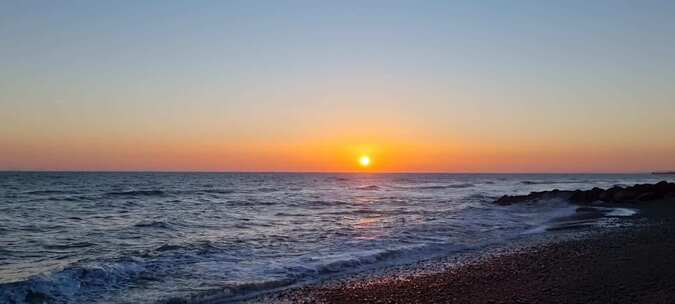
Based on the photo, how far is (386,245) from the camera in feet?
56.9

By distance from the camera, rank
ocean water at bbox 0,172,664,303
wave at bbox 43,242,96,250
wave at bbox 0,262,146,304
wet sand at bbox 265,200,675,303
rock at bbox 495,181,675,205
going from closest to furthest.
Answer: wet sand at bbox 265,200,675,303 → wave at bbox 0,262,146,304 → ocean water at bbox 0,172,664,303 → wave at bbox 43,242,96,250 → rock at bbox 495,181,675,205

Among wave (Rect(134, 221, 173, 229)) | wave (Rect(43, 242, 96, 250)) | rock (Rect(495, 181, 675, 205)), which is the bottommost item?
wave (Rect(43, 242, 96, 250))

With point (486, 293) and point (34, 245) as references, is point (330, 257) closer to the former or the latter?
point (486, 293)

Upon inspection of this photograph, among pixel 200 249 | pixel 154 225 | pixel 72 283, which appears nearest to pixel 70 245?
pixel 200 249

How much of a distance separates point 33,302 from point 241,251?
670 centimetres

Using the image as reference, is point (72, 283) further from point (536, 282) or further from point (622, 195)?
point (622, 195)

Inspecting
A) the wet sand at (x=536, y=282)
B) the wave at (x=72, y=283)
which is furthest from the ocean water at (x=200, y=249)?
the wet sand at (x=536, y=282)

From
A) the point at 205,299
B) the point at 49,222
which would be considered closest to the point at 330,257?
the point at 205,299

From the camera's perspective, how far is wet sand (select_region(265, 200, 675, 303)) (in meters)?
9.08

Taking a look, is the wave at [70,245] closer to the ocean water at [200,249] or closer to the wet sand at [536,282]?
the ocean water at [200,249]

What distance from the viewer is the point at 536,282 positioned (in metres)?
10.2

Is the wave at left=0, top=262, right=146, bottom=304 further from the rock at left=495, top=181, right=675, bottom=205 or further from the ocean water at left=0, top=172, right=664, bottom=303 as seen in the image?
the rock at left=495, top=181, right=675, bottom=205

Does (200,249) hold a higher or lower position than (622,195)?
lower

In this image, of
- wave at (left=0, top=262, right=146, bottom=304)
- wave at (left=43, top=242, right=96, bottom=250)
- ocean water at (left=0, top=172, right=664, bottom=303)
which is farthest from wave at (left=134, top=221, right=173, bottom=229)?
wave at (left=0, top=262, right=146, bottom=304)
